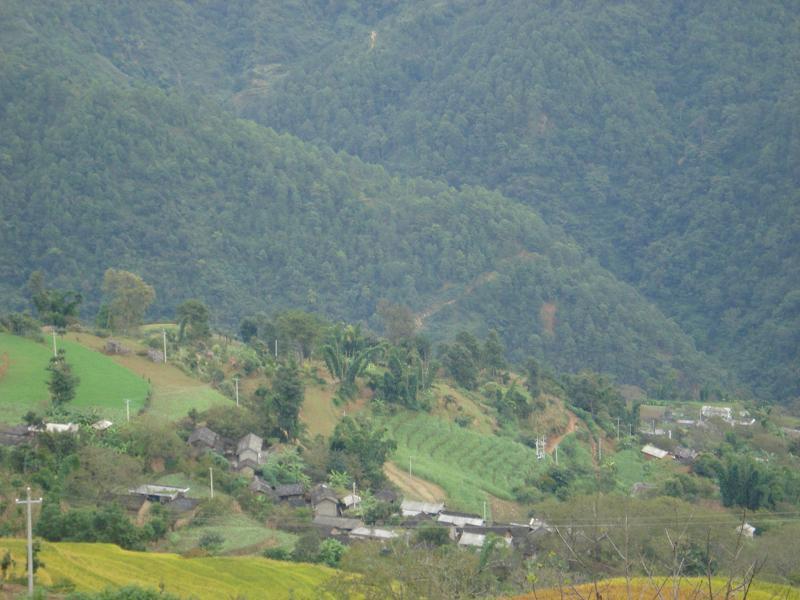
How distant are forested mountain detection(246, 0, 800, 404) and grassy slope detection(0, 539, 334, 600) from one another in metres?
60.2

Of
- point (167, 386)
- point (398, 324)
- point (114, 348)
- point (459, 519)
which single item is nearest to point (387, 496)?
point (459, 519)

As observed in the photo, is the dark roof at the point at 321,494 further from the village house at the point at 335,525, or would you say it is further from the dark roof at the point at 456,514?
the dark roof at the point at 456,514

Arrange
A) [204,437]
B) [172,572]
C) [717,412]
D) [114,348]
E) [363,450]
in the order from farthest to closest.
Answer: [717,412]
[114,348]
[363,450]
[204,437]
[172,572]

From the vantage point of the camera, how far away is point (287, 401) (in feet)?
127

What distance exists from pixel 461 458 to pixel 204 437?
10144 millimetres

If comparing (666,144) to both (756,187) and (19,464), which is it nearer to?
(756,187)

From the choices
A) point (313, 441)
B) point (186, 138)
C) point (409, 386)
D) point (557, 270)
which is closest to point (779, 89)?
point (557, 270)

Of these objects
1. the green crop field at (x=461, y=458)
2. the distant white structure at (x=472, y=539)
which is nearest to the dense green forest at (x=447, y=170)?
the green crop field at (x=461, y=458)

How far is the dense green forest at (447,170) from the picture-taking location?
244 ft

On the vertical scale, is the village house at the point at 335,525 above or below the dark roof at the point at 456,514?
above

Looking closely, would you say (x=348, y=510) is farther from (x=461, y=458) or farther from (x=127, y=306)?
(x=127, y=306)

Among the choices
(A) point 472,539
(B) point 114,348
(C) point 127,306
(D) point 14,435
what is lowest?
(A) point 472,539

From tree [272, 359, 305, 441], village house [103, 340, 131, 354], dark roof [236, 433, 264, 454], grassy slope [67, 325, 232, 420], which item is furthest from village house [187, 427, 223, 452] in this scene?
village house [103, 340, 131, 354]

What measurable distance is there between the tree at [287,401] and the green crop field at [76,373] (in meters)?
3.83
